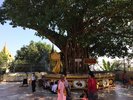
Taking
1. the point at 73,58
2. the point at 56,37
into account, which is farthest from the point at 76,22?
the point at 73,58

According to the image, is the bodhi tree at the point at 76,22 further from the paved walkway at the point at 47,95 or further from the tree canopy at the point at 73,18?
the paved walkway at the point at 47,95

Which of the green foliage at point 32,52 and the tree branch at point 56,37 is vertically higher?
the green foliage at point 32,52

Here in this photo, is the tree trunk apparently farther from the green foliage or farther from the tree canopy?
the green foliage

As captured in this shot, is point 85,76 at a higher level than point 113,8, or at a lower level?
lower

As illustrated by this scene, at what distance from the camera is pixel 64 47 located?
29.5 meters

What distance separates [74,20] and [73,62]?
4.88 m

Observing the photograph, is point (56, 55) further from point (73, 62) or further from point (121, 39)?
point (121, 39)

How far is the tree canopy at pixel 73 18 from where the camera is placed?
23.2 meters

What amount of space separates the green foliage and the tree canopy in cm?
4223

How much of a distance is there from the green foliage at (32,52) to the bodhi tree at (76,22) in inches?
1560

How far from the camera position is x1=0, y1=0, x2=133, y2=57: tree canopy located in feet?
76.0

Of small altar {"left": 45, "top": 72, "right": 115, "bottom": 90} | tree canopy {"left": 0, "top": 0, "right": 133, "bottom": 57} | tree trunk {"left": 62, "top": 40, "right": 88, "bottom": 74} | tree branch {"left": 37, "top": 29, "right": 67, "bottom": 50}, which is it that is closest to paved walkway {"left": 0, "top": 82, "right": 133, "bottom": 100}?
small altar {"left": 45, "top": 72, "right": 115, "bottom": 90}

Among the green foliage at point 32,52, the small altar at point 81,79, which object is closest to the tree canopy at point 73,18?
the small altar at point 81,79

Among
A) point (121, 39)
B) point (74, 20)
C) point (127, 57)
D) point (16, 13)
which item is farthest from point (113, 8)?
point (127, 57)
